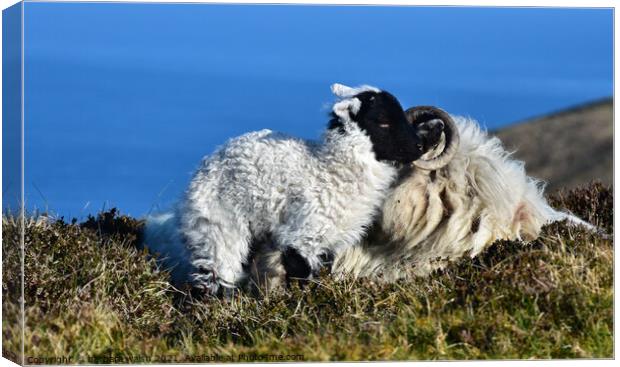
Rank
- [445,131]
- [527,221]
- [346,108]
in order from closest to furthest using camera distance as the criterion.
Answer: [346,108] < [445,131] < [527,221]

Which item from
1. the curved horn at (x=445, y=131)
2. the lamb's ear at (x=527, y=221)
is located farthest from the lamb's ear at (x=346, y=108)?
the lamb's ear at (x=527, y=221)

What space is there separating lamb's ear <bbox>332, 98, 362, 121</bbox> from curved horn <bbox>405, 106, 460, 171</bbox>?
759 millimetres

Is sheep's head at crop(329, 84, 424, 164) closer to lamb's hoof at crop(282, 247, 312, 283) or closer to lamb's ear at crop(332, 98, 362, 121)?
lamb's ear at crop(332, 98, 362, 121)

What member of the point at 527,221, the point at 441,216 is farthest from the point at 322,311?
the point at 527,221

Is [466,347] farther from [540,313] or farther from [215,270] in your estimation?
[215,270]

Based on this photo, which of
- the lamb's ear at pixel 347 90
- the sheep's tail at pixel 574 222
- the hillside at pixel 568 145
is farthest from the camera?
the hillside at pixel 568 145

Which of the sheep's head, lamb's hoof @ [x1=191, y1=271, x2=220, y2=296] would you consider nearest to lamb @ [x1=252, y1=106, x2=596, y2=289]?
the sheep's head

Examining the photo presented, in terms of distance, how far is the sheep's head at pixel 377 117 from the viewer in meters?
8.98

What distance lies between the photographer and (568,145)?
26.3 metres

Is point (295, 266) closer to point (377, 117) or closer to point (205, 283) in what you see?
point (205, 283)

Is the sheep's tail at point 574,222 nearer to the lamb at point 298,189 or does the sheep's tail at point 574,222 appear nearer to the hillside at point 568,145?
the lamb at point 298,189

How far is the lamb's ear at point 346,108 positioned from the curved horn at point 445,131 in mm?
759

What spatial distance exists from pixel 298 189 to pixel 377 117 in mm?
793

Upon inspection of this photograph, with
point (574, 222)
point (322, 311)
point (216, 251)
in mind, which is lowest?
point (322, 311)
